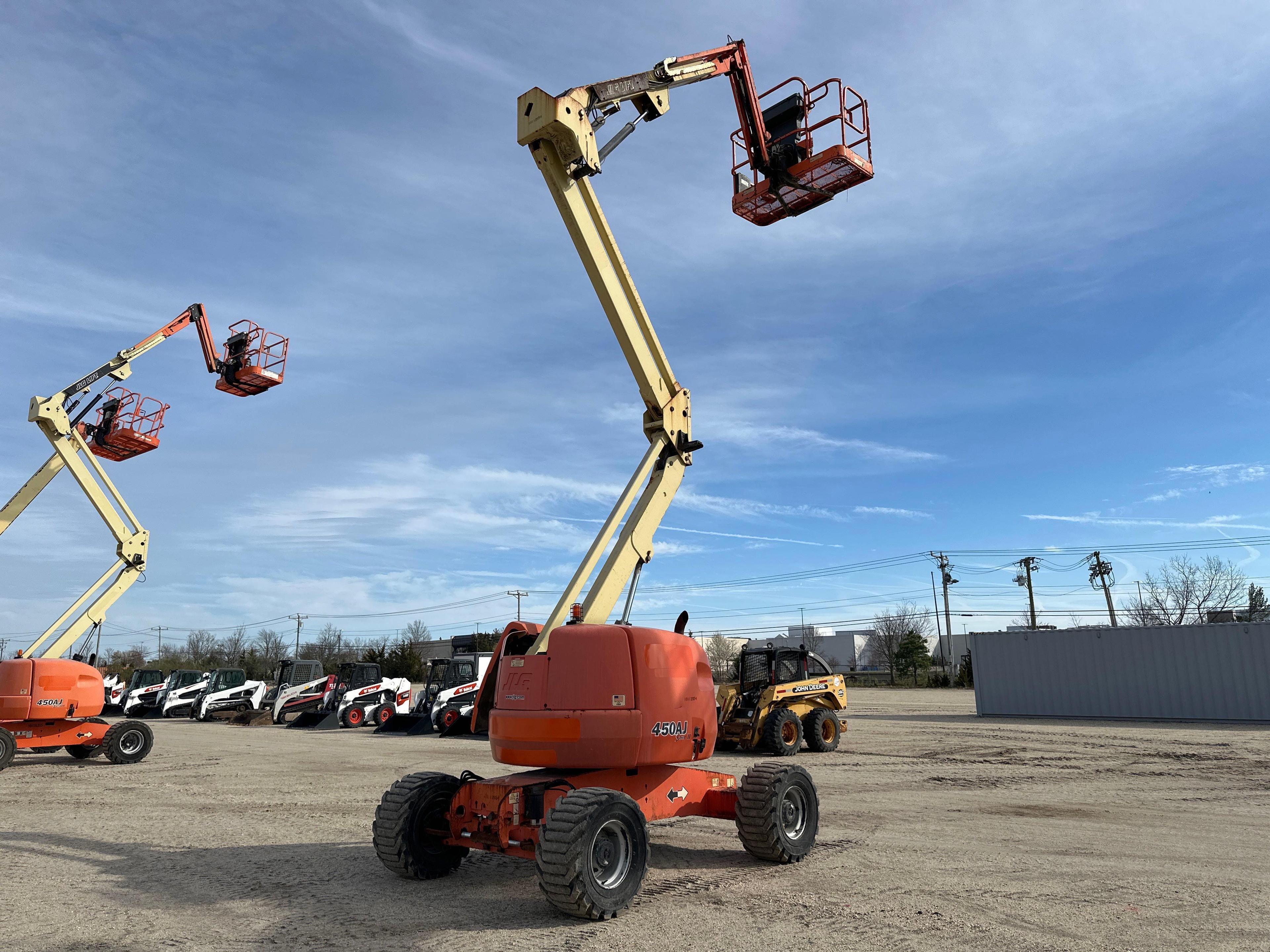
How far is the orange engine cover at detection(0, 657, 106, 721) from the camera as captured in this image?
1484cm

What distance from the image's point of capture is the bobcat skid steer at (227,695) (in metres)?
30.1

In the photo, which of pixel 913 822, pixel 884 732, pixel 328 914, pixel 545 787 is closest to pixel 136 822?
pixel 328 914

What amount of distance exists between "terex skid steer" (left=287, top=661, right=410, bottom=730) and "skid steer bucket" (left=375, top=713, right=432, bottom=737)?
4.32 ft

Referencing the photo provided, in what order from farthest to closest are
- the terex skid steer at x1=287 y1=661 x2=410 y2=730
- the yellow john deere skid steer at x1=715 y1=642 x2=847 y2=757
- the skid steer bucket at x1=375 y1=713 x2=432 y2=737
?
the terex skid steer at x1=287 y1=661 x2=410 y2=730 → the skid steer bucket at x1=375 y1=713 x2=432 y2=737 → the yellow john deere skid steer at x1=715 y1=642 x2=847 y2=757

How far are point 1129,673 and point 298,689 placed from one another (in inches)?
1045

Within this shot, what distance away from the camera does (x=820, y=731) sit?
17.2 m

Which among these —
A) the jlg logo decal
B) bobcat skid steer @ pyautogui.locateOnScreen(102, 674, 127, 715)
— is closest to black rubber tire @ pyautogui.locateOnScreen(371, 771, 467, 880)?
the jlg logo decal

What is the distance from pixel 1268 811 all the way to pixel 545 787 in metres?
9.26

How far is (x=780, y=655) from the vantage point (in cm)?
1775

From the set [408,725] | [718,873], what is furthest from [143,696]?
[718,873]

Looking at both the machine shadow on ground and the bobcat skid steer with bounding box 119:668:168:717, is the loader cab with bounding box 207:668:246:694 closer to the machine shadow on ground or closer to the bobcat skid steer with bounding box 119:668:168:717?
the bobcat skid steer with bounding box 119:668:168:717

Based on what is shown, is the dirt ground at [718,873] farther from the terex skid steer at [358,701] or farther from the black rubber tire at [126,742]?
the terex skid steer at [358,701]

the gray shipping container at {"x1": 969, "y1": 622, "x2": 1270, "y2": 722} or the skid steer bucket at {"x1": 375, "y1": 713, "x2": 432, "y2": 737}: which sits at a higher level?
the gray shipping container at {"x1": 969, "y1": 622, "x2": 1270, "y2": 722}

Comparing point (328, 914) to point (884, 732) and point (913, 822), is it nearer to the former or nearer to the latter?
point (913, 822)
